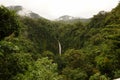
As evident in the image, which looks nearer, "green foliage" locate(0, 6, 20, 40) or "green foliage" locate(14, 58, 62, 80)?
"green foliage" locate(14, 58, 62, 80)

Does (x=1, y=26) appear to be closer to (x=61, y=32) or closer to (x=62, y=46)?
(x=62, y=46)

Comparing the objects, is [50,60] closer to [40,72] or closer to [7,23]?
[40,72]

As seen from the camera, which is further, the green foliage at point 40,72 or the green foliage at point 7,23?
the green foliage at point 7,23

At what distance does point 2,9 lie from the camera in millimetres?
22062

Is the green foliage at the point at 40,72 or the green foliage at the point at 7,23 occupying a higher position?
the green foliage at the point at 7,23

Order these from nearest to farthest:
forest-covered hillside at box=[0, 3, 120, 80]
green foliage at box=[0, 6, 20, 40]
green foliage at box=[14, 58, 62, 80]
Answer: green foliage at box=[14, 58, 62, 80] → forest-covered hillside at box=[0, 3, 120, 80] → green foliage at box=[0, 6, 20, 40]

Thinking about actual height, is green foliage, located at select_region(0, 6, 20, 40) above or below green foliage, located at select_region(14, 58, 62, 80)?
above

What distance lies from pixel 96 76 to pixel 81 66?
12.3 meters

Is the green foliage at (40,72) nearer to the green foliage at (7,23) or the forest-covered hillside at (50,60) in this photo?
the forest-covered hillside at (50,60)

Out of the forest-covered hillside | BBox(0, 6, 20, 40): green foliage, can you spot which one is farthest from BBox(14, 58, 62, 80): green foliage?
BBox(0, 6, 20, 40): green foliage

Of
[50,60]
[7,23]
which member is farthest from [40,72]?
[7,23]

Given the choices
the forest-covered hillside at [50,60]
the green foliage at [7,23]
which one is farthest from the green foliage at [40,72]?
the green foliage at [7,23]

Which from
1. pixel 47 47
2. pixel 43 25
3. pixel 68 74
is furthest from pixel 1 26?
pixel 43 25

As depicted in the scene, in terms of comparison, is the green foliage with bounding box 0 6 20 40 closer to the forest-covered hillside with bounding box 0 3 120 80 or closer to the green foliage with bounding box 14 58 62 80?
the forest-covered hillside with bounding box 0 3 120 80
